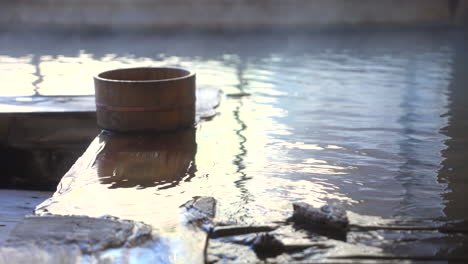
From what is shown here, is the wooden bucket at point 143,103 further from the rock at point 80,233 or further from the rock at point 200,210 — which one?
the rock at point 80,233

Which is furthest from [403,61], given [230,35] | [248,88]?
[230,35]

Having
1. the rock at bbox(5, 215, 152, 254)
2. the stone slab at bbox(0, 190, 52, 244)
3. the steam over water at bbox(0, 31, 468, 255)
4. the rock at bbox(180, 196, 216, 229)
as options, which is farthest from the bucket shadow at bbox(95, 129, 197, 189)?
the stone slab at bbox(0, 190, 52, 244)

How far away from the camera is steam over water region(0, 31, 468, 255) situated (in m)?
2.52

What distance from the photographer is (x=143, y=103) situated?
372 cm

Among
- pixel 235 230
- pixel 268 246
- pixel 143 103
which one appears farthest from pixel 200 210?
pixel 143 103

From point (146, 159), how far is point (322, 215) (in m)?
1.32

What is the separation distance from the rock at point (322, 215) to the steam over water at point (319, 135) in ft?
0.26

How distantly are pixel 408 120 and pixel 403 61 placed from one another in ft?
12.3

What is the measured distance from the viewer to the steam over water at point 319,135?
8.28ft

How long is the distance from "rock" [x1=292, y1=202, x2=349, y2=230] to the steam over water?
79 mm

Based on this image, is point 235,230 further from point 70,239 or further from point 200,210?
point 70,239

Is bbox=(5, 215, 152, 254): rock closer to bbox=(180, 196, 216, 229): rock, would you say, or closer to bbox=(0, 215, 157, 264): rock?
bbox=(0, 215, 157, 264): rock

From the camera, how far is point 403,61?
302 inches

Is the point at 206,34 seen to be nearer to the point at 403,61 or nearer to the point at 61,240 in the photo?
the point at 403,61
